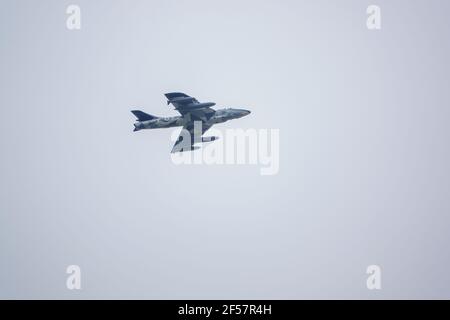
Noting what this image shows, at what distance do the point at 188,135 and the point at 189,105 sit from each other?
20.4ft

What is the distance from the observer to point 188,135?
67438mm

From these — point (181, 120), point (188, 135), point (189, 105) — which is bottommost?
point (188, 135)

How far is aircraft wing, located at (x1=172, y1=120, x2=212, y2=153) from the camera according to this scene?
2562 inches

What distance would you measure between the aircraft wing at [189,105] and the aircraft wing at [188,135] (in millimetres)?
1321

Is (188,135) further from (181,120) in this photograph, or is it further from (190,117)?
(190,117)

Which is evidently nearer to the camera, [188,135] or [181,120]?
[181,120]

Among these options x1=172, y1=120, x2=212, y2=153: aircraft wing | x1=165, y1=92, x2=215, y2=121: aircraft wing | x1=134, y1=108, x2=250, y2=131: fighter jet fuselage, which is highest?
x1=165, y1=92, x2=215, y2=121: aircraft wing

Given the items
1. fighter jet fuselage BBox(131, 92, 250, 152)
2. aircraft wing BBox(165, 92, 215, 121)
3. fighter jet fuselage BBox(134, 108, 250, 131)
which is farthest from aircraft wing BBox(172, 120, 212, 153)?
aircraft wing BBox(165, 92, 215, 121)

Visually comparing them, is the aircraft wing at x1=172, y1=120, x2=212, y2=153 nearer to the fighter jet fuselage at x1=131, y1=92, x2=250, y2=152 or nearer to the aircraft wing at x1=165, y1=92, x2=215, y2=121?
the fighter jet fuselage at x1=131, y1=92, x2=250, y2=152

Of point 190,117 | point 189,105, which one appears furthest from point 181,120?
point 189,105

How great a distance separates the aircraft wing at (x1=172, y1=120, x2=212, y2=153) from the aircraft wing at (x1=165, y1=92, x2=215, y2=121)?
1.32 m
